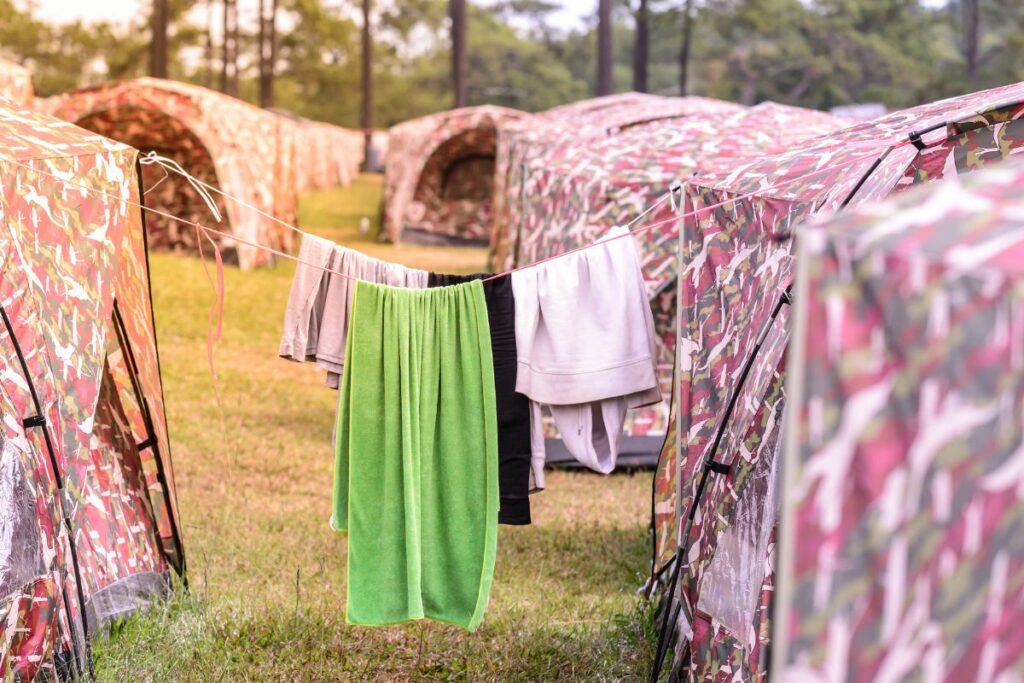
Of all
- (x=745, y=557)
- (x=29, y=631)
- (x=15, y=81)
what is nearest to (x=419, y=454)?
(x=745, y=557)

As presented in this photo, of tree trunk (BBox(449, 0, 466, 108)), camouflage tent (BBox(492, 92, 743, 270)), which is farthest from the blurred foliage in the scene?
camouflage tent (BBox(492, 92, 743, 270))

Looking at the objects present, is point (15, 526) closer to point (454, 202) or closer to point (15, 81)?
point (15, 81)

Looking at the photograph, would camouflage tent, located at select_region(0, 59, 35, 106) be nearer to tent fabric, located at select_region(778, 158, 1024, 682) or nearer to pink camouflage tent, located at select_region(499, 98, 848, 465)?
pink camouflage tent, located at select_region(499, 98, 848, 465)

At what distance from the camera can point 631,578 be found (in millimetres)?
4816

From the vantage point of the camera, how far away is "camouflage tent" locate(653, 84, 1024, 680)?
→ 288 centimetres

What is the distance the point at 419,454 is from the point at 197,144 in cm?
1030

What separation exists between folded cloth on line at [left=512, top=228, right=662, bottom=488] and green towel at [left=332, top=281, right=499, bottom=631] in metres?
0.16

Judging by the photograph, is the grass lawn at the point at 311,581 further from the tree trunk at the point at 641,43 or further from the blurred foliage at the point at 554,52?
the blurred foliage at the point at 554,52

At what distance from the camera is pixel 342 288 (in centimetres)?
369

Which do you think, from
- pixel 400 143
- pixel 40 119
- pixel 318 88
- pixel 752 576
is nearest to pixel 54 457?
pixel 40 119

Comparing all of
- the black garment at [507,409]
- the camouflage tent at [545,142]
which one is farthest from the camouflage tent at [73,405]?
the camouflage tent at [545,142]

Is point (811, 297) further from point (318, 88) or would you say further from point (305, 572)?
point (318, 88)

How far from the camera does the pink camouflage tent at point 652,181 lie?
6.45 metres

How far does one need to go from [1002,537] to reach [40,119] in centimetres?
320
